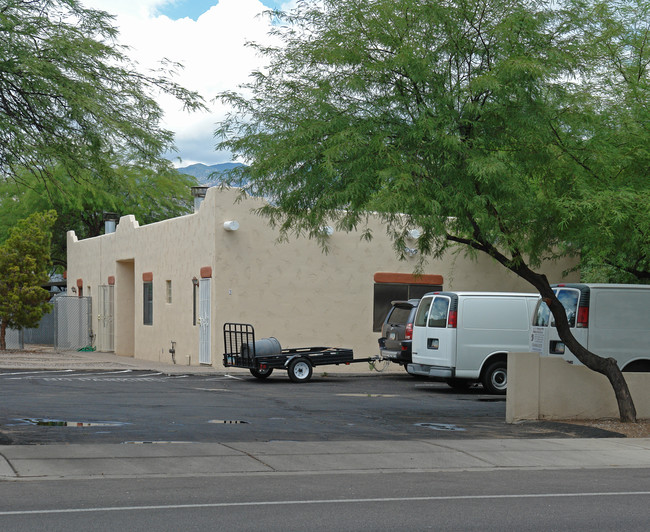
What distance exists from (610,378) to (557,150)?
12.9ft

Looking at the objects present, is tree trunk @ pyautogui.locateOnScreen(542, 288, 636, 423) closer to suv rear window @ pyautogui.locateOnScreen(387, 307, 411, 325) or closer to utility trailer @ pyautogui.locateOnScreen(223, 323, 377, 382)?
utility trailer @ pyautogui.locateOnScreen(223, 323, 377, 382)

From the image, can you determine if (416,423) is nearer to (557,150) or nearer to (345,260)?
(557,150)

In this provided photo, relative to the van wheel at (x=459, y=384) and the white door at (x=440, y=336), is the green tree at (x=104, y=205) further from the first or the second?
the white door at (x=440, y=336)

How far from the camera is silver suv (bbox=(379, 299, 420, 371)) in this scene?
23.8 m

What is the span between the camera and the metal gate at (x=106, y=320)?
3741cm

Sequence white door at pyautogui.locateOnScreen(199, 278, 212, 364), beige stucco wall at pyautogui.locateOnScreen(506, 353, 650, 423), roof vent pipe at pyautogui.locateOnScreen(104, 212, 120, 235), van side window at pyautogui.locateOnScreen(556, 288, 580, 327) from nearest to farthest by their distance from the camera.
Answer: beige stucco wall at pyautogui.locateOnScreen(506, 353, 650, 423) < van side window at pyautogui.locateOnScreen(556, 288, 580, 327) < white door at pyautogui.locateOnScreen(199, 278, 212, 364) < roof vent pipe at pyautogui.locateOnScreen(104, 212, 120, 235)

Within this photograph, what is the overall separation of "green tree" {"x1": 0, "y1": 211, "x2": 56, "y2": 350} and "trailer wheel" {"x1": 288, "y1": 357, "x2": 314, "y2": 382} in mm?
15308

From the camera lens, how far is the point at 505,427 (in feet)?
51.6

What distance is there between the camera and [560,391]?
16375mm

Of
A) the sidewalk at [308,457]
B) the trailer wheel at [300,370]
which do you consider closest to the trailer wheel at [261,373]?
the trailer wheel at [300,370]

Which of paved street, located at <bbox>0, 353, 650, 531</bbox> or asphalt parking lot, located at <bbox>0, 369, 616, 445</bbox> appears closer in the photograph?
paved street, located at <bbox>0, 353, 650, 531</bbox>

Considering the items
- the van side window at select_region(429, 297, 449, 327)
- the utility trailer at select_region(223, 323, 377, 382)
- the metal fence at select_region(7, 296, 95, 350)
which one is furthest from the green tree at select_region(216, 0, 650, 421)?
the metal fence at select_region(7, 296, 95, 350)

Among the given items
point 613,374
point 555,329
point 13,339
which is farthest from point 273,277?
point 13,339

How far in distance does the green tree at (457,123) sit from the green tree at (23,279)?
21916 mm
